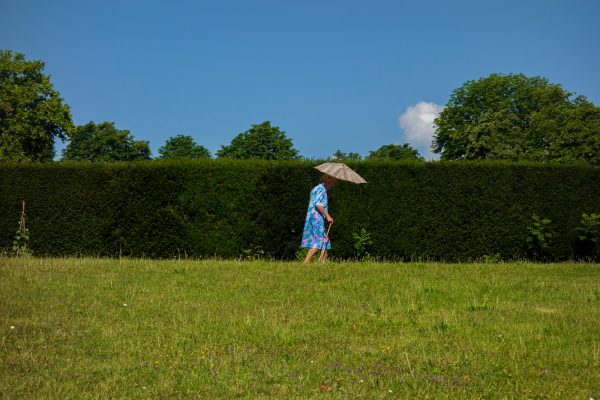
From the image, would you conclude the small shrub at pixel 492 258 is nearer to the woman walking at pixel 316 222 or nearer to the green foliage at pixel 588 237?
the green foliage at pixel 588 237

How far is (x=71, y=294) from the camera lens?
8.93 m

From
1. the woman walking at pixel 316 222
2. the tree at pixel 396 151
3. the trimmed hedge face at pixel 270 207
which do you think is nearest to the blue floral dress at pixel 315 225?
the woman walking at pixel 316 222

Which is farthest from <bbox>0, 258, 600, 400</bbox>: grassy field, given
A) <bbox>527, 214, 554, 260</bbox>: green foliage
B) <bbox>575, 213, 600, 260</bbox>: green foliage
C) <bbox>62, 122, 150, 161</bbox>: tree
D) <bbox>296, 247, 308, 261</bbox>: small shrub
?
<bbox>62, 122, 150, 161</bbox>: tree

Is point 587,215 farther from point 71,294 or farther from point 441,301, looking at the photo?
point 71,294

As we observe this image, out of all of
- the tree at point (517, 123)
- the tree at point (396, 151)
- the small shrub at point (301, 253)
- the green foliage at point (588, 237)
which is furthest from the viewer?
the tree at point (396, 151)

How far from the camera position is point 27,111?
137 feet

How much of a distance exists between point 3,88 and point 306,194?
3387 cm

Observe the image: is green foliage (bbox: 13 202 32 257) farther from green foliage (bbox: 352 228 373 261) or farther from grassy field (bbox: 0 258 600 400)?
green foliage (bbox: 352 228 373 261)

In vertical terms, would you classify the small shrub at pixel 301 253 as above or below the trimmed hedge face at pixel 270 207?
below

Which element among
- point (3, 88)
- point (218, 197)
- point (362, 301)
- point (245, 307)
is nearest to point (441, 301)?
point (362, 301)

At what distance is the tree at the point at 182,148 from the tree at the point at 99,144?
4687 millimetres

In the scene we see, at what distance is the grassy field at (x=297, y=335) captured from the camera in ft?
16.3

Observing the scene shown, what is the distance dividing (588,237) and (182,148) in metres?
55.7

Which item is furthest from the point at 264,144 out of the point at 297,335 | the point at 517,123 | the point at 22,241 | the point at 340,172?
the point at 297,335
